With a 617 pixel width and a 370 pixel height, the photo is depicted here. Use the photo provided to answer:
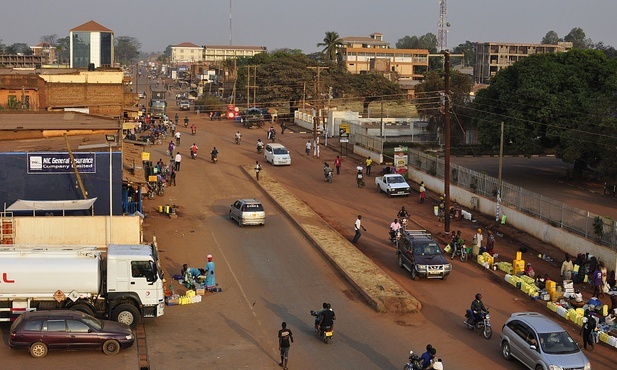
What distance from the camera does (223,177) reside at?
54.5 metres

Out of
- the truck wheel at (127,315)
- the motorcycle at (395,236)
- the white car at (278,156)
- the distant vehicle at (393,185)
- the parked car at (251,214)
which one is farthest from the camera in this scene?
the white car at (278,156)

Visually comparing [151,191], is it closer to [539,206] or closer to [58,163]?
[58,163]

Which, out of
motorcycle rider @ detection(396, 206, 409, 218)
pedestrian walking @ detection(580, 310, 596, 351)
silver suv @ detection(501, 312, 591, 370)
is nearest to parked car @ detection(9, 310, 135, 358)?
silver suv @ detection(501, 312, 591, 370)

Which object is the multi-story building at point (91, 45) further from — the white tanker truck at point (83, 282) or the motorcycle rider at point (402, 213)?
the white tanker truck at point (83, 282)

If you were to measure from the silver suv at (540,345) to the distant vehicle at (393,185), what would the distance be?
26941mm

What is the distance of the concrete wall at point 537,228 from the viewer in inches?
1305

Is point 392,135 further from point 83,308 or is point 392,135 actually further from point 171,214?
point 83,308

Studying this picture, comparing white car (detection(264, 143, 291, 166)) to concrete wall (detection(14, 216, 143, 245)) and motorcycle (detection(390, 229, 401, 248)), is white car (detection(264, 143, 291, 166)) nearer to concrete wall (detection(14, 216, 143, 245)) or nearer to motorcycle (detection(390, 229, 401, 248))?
motorcycle (detection(390, 229, 401, 248))

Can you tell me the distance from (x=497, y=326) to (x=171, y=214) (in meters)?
22.0

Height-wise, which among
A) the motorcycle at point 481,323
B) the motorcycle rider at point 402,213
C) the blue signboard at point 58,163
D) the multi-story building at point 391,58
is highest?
the multi-story building at point 391,58

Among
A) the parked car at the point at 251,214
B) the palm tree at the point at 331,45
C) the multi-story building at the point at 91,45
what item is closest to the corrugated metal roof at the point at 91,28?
the multi-story building at the point at 91,45

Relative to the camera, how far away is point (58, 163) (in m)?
33.1

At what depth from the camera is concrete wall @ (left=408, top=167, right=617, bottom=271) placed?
33.2 m

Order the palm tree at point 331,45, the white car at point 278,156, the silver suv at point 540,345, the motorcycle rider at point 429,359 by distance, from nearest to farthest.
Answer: the motorcycle rider at point 429,359, the silver suv at point 540,345, the white car at point 278,156, the palm tree at point 331,45
